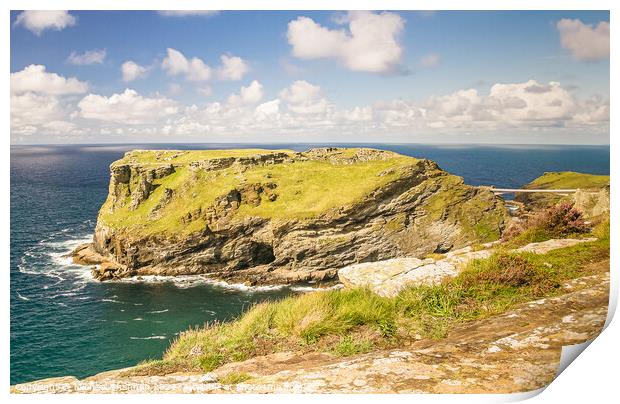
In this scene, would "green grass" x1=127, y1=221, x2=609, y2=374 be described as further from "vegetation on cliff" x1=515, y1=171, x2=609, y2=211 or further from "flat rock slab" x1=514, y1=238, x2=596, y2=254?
"vegetation on cliff" x1=515, y1=171, x2=609, y2=211

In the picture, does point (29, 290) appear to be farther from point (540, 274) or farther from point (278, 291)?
point (540, 274)

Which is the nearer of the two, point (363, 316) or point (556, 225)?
point (363, 316)

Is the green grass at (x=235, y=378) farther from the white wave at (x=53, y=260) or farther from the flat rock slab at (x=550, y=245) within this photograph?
the white wave at (x=53, y=260)

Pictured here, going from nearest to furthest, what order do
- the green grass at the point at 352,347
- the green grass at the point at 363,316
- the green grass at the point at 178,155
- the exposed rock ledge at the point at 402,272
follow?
the green grass at the point at 352,347
the green grass at the point at 363,316
the exposed rock ledge at the point at 402,272
the green grass at the point at 178,155

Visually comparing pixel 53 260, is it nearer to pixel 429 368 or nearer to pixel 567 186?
pixel 567 186

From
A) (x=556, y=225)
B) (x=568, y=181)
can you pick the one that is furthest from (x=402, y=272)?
(x=568, y=181)

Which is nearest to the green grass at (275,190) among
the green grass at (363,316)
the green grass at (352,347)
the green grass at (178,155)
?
the green grass at (178,155)
